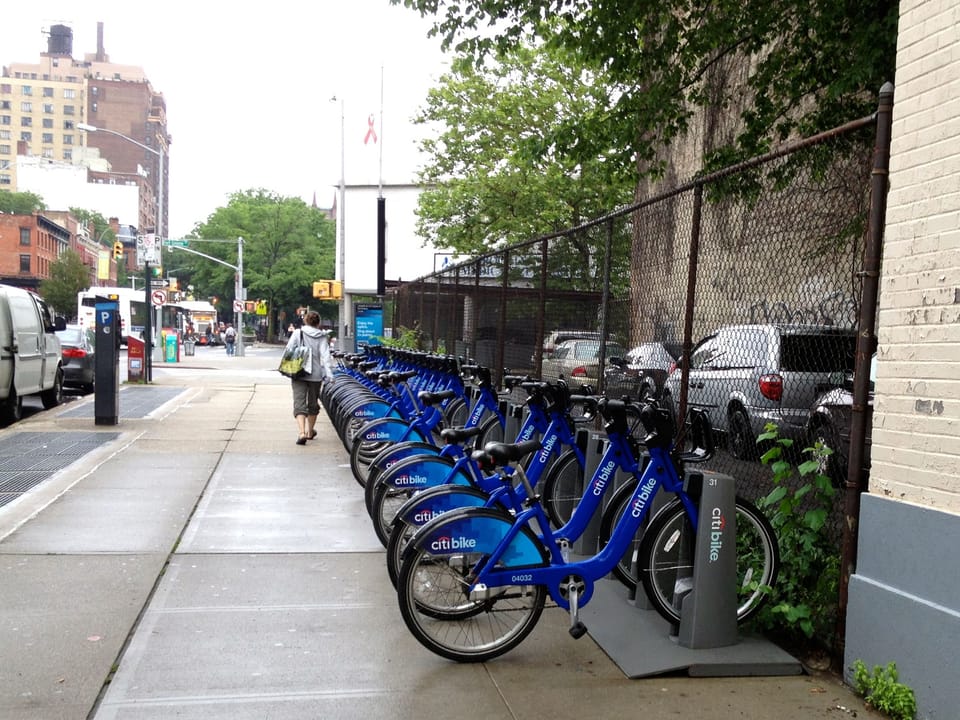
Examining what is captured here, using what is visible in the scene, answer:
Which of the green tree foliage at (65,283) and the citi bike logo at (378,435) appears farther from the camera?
the green tree foliage at (65,283)

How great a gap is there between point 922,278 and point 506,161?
2338 cm

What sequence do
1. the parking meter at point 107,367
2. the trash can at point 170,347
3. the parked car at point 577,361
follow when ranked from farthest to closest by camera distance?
the trash can at point 170,347 < the parking meter at point 107,367 < the parked car at point 577,361

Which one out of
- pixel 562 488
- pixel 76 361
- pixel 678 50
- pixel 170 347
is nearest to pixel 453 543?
pixel 562 488

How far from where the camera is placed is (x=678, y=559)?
451 cm

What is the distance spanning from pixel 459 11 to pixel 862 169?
205 inches

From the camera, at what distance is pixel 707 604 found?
14.1ft

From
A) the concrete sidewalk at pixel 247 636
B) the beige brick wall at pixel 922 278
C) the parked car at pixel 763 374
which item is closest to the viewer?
the beige brick wall at pixel 922 278

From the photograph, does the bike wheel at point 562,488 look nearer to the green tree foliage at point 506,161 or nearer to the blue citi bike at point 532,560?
the blue citi bike at point 532,560

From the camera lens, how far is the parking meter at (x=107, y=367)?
41.2 ft

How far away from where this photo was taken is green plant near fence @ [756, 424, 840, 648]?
4.29 metres

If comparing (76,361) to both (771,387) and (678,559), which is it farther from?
(678,559)

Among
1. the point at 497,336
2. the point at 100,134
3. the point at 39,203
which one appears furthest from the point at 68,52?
the point at 497,336

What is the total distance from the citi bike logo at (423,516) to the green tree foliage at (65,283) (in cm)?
7925

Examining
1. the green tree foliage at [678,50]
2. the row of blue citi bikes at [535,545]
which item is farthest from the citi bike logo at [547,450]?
the green tree foliage at [678,50]
